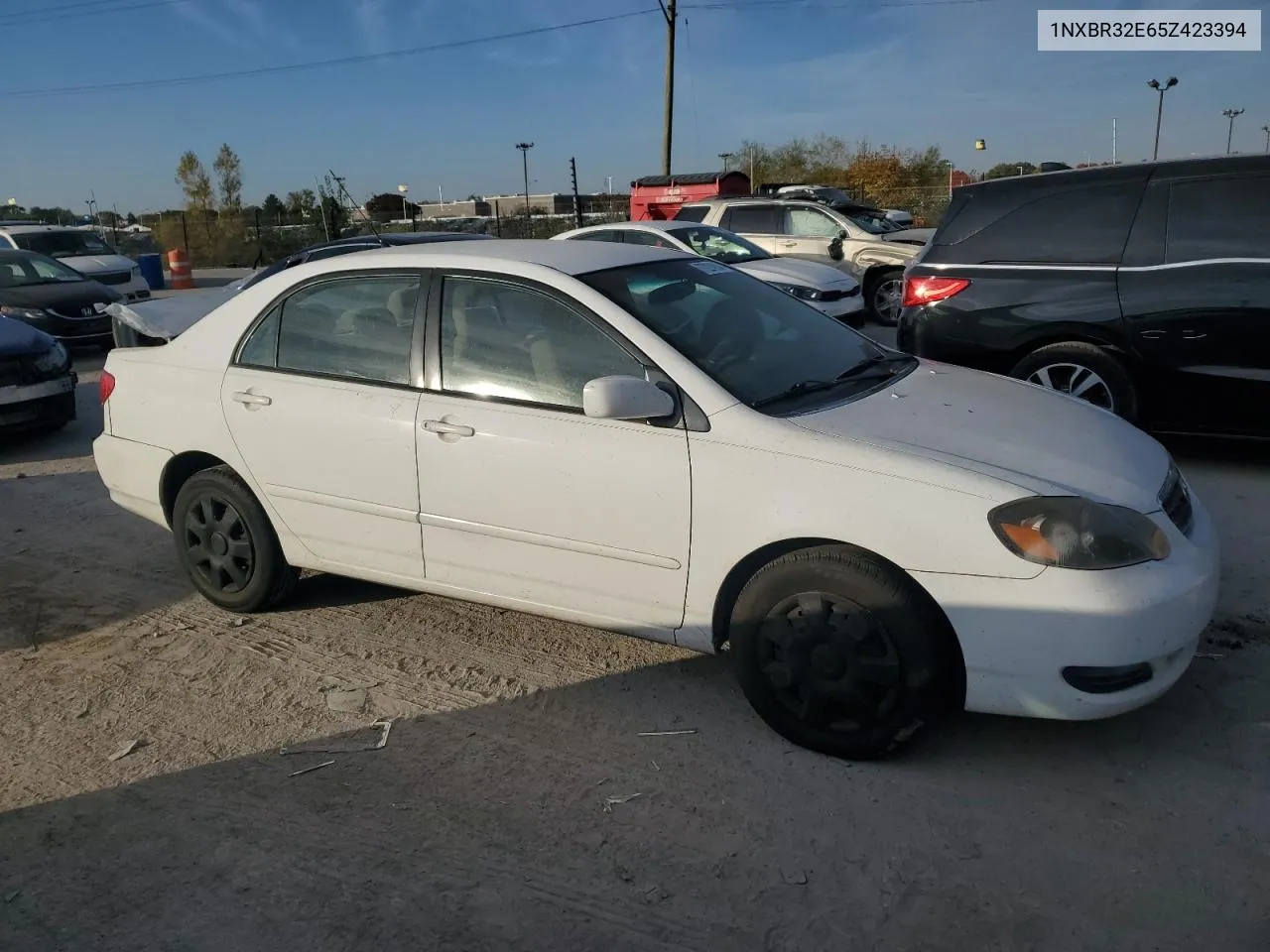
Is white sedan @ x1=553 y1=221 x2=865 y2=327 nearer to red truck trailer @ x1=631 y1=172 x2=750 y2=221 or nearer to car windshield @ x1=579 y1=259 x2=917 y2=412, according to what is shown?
car windshield @ x1=579 y1=259 x2=917 y2=412

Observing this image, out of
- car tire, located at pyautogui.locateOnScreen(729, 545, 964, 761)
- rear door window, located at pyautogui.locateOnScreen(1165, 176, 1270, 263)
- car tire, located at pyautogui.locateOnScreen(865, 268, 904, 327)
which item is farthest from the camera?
car tire, located at pyautogui.locateOnScreen(865, 268, 904, 327)

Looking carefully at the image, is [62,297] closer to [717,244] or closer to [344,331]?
[717,244]

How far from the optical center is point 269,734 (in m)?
3.54

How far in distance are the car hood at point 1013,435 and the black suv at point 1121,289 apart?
231 cm

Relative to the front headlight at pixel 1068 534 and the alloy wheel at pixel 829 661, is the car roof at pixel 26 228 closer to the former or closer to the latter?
the alloy wheel at pixel 829 661

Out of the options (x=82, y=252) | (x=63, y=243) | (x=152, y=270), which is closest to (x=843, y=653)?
(x=82, y=252)

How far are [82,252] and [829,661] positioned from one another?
18.4m

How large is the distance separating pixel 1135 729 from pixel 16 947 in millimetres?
3278

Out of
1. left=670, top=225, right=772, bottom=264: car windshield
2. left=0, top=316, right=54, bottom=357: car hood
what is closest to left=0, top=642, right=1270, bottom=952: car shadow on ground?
left=0, top=316, right=54, bottom=357: car hood

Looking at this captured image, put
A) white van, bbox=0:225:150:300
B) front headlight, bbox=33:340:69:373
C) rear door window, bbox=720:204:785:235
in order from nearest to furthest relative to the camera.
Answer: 1. front headlight, bbox=33:340:69:373
2. rear door window, bbox=720:204:785:235
3. white van, bbox=0:225:150:300

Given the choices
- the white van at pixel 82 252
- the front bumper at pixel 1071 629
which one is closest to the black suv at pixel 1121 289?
the front bumper at pixel 1071 629

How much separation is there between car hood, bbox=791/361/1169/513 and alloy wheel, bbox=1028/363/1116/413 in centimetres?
235

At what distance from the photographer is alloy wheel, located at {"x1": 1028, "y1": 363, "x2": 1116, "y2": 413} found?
607cm

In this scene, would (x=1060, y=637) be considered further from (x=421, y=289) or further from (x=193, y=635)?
(x=193, y=635)
